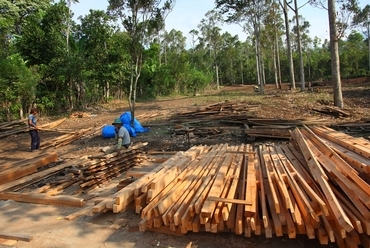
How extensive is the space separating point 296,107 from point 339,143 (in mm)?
8889

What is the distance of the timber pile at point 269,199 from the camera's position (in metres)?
3.17

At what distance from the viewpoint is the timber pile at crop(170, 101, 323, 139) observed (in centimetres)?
995

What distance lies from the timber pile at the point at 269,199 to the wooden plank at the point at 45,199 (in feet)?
5.04

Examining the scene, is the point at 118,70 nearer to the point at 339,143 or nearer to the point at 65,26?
the point at 65,26

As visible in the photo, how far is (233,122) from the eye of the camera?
38.0 feet

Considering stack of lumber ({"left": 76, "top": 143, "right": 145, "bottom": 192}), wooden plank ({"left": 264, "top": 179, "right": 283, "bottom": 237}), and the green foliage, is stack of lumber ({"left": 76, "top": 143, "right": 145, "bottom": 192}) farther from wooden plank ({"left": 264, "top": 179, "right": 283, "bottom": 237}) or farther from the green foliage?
the green foliage

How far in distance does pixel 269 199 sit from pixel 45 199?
14.1ft

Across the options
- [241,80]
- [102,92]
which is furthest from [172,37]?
[102,92]

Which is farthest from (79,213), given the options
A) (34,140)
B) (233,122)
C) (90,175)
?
(233,122)

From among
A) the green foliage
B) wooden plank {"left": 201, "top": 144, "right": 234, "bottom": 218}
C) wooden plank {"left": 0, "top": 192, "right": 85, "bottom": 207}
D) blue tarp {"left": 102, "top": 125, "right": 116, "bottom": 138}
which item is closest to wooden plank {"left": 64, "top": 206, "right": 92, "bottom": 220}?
wooden plank {"left": 0, "top": 192, "right": 85, "bottom": 207}

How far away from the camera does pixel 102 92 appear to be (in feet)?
75.3

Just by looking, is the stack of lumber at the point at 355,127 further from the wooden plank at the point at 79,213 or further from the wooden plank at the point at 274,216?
the wooden plank at the point at 79,213

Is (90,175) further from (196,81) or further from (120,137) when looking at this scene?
(196,81)

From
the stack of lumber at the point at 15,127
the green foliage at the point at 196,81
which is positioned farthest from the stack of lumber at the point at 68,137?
the green foliage at the point at 196,81
